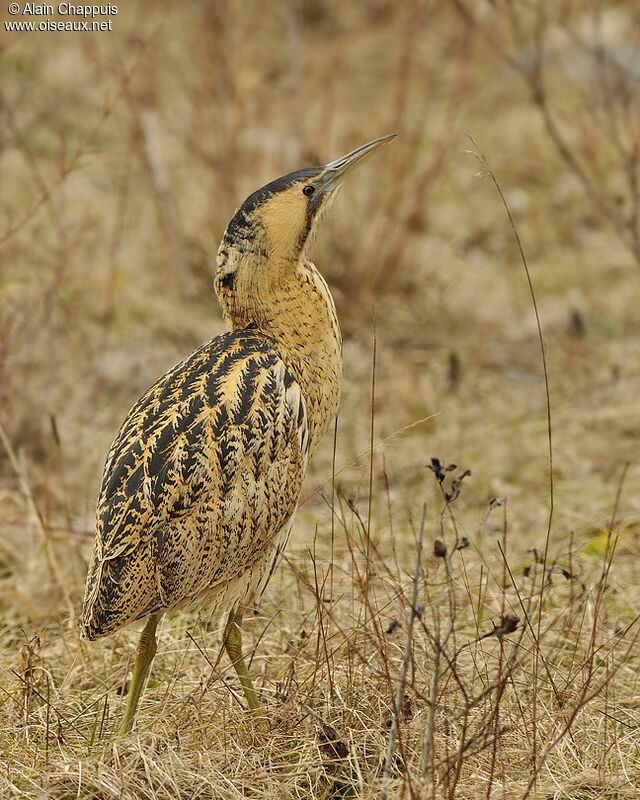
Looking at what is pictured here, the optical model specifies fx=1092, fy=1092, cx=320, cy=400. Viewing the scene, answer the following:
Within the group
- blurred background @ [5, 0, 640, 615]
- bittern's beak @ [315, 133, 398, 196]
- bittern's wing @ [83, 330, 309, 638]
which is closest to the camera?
bittern's wing @ [83, 330, 309, 638]

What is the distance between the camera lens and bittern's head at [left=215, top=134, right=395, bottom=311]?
3371 mm

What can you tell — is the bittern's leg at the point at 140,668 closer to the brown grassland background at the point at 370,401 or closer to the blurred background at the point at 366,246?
the brown grassland background at the point at 370,401

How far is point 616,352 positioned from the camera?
7184mm

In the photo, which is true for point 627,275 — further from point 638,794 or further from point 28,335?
point 638,794

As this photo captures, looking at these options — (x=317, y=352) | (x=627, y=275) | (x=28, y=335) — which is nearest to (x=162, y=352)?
(x=28, y=335)

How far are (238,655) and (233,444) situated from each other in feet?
2.40

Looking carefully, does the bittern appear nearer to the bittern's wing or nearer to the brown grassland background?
the bittern's wing

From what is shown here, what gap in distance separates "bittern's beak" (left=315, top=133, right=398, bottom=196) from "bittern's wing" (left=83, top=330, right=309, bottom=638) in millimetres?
638

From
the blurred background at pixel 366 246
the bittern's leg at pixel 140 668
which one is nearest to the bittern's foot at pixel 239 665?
the bittern's leg at pixel 140 668

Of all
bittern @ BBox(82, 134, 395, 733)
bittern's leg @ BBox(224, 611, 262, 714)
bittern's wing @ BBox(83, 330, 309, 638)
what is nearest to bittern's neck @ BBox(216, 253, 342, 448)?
bittern @ BBox(82, 134, 395, 733)

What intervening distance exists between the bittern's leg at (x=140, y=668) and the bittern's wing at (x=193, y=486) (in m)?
0.16

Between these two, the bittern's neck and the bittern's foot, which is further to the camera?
the bittern's neck

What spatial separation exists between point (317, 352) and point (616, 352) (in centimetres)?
427

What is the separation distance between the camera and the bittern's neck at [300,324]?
3367 mm
